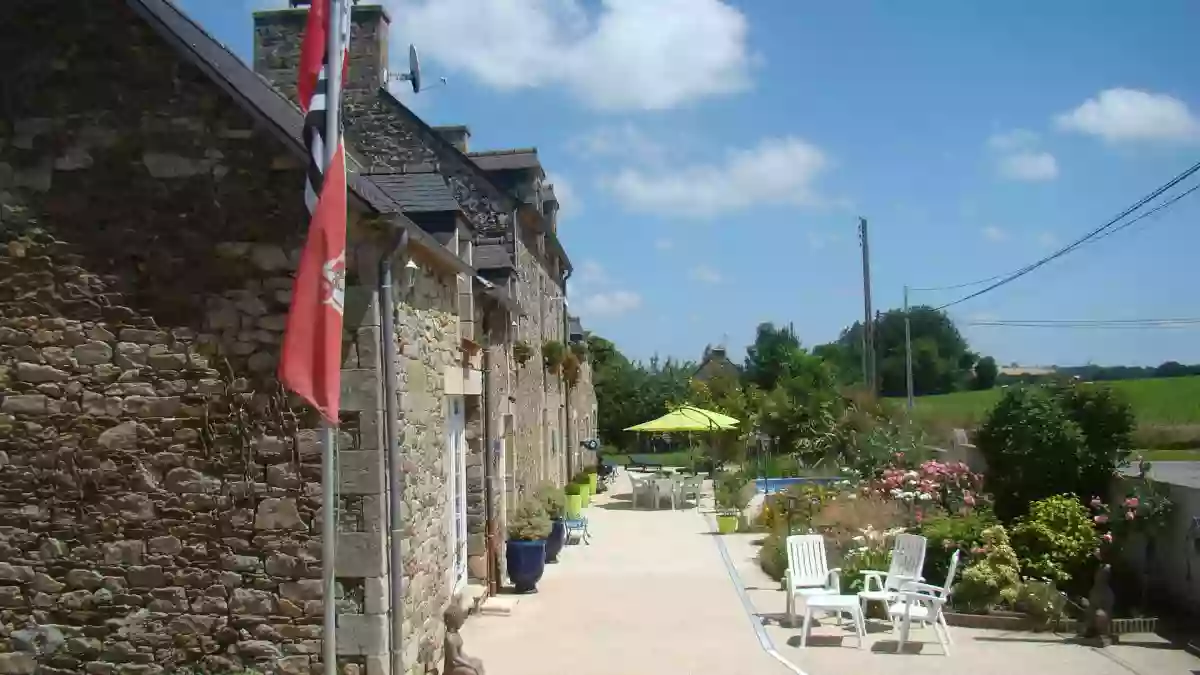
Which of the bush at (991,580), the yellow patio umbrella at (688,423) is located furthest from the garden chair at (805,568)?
the yellow patio umbrella at (688,423)

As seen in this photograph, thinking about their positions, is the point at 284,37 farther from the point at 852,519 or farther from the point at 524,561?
the point at 852,519

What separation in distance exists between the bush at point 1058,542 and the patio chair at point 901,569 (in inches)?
55.9

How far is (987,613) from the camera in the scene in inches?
386

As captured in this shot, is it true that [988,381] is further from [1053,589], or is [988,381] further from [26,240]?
[26,240]

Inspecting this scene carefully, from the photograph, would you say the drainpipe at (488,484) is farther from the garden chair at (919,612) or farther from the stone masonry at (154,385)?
the stone masonry at (154,385)

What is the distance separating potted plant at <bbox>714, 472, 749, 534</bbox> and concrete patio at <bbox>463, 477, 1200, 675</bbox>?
4159mm

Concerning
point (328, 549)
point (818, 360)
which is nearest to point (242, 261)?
point (328, 549)

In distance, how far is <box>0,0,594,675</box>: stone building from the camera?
6574 mm

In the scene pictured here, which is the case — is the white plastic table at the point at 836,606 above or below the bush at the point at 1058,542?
below

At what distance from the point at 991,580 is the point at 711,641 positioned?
2.84 m

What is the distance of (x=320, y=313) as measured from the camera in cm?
540

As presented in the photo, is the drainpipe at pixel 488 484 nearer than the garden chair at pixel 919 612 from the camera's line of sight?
No

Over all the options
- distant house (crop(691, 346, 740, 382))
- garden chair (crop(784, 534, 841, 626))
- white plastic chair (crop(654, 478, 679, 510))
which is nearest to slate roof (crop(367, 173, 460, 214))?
garden chair (crop(784, 534, 841, 626))

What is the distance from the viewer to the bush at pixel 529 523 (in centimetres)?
1155
